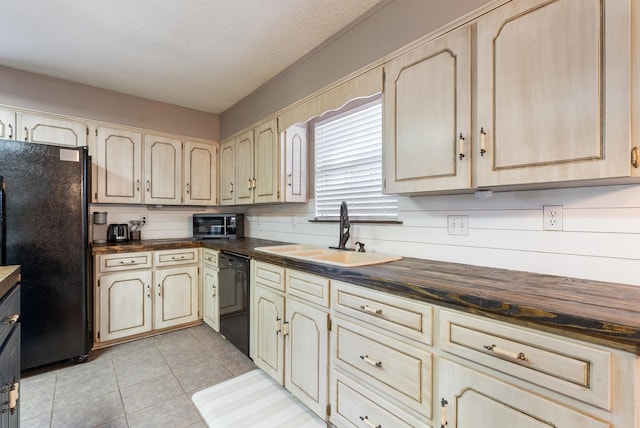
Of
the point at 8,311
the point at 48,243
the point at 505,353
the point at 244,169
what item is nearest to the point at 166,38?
the point at 244,169

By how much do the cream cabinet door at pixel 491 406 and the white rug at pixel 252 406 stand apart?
987 mm

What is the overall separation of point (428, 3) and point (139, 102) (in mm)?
3129

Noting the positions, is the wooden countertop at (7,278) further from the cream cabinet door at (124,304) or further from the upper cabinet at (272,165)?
the upper cabinet at (272,165)

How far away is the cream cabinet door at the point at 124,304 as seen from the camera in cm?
274

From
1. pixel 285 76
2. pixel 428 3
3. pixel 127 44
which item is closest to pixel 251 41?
pixel 285 76

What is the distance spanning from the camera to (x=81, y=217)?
2445mm

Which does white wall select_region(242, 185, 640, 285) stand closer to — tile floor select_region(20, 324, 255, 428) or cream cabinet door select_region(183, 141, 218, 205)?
tile floor select_region(20, 324, 255, 428)

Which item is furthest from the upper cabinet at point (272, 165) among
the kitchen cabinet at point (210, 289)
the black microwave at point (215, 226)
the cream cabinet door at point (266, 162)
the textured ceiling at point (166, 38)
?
the kitchen cabinet at point (210, 289)

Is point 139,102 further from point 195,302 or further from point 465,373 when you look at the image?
point 465,373

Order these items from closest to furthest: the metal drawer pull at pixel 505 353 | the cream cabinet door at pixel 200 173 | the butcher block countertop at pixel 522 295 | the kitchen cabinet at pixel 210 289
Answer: the butcher block countertop at pixel 522 295 < the metal drawer pull at pixel 505 353 < the kitchen cabinet at pixel 210 289 < the cream cabinet door at pixel 200 173

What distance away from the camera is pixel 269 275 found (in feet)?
7.00

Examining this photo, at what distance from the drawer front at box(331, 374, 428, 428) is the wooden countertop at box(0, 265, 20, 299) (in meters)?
1.48

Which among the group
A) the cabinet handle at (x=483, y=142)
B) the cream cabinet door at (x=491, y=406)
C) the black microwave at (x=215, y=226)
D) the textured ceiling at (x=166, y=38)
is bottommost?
the cream cabinet door at (x=491, y=406)

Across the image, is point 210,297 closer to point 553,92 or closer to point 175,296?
point 175,296
